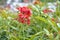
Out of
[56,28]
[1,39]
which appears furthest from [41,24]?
[1,39]

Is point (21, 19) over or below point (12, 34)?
over

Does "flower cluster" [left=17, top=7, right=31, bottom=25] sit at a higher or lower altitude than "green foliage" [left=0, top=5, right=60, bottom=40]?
higher

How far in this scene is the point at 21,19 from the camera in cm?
186

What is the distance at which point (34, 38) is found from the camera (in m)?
1.80

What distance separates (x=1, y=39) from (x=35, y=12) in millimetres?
656

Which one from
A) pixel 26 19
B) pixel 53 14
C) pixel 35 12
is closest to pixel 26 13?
pixel 26 19

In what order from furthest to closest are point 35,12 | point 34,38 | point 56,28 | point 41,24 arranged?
point 35,12, point 41,24, point 56,28, point 34,38

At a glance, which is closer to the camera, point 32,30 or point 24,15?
point 24,15

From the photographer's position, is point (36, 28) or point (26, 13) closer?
point (26, 13)

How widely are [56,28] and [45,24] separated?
0.19m

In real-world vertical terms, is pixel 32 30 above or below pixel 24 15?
below

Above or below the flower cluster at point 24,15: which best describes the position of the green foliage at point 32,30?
below

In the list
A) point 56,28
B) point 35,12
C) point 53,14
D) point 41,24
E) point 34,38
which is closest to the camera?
point 34,38

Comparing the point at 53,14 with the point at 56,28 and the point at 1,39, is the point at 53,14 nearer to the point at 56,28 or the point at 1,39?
the point at 56,28
